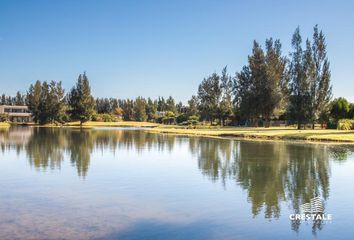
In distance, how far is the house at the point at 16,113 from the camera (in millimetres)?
177450

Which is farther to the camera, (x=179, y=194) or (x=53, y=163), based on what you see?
(x=53, y=163)

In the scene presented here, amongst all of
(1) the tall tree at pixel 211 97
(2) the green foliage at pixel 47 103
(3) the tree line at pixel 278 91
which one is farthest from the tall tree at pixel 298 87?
(2) the green foliage at pixel 47 103

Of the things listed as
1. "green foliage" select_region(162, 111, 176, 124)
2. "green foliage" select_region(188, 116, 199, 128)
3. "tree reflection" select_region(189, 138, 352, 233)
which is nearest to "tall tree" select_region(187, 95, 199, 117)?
"green foliage" select_region(162, 111, 176, 124)

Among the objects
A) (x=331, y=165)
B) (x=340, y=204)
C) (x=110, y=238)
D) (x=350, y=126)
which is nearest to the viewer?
(x=110, y=238)

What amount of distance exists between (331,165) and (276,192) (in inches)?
431

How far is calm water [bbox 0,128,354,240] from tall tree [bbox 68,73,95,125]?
10378 cm

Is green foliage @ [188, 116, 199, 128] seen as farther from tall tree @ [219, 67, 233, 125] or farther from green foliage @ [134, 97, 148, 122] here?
green foliage @ [134, 97, 148, 122]

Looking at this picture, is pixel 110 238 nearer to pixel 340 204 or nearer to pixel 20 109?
pixel 340 204

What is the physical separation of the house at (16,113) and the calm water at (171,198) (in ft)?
524

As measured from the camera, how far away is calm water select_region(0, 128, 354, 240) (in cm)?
1168

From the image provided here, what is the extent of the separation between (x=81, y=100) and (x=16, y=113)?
65.6m

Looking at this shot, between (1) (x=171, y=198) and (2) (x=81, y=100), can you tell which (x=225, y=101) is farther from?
(1) (x=171, y=198)

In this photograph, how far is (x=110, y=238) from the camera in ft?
35.4

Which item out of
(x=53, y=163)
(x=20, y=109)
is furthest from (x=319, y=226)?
(x=20, y=109)
